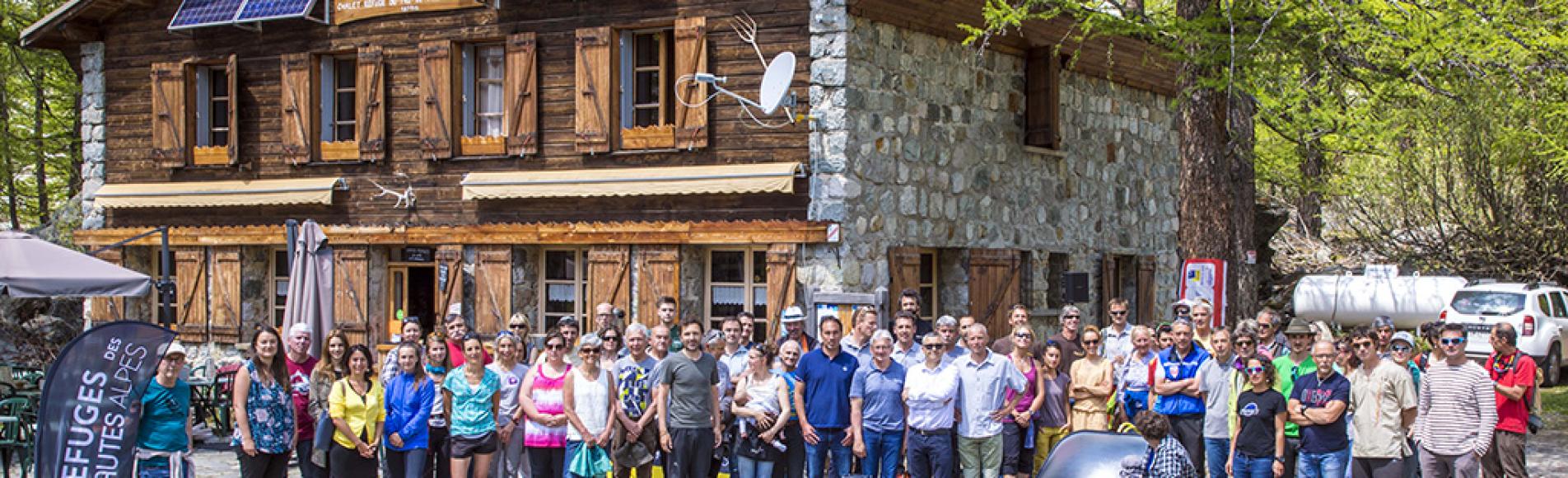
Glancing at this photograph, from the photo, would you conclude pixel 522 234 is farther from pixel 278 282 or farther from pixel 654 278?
pixel 278 282

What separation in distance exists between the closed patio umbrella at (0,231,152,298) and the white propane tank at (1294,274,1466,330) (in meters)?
A: 22.2

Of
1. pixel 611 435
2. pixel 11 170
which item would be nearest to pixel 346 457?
pixel 611 435

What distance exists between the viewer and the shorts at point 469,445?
35.2ft

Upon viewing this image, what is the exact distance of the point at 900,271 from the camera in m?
16.8

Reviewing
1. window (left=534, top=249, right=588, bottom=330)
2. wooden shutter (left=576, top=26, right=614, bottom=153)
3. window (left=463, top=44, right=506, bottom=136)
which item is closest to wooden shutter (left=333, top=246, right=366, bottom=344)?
window (left=463, top=44, right=506, bottom=136)

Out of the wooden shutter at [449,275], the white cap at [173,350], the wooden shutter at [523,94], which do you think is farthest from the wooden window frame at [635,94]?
the white cap at [173,350]

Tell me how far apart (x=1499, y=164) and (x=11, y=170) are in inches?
991

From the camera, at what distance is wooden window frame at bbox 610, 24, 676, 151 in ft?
56.6

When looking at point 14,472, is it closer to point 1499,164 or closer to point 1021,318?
point 1021,318

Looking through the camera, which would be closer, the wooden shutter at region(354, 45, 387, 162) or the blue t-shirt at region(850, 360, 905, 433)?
the blue t-shirt at region(850, 360, 905, 433)

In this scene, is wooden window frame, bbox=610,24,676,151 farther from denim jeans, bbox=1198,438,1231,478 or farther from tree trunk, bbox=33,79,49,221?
tree trunk, bbox=33,79,49,221

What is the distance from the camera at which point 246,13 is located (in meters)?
19.4

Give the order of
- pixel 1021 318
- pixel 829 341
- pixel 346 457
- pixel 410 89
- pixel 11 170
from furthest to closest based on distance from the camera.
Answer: pixel 11 170 → pixel 410 89 → pixel 1021 318 → pixel 829 341 → pixel 346 457

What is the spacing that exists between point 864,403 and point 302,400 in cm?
378
